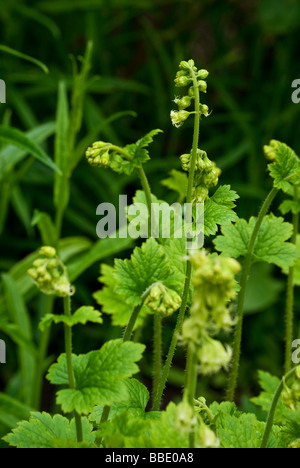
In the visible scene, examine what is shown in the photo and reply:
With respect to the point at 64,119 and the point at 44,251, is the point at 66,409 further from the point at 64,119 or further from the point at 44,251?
the point at 64,119

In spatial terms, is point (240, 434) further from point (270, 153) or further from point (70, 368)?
point (270, 153)

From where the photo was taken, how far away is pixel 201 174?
2.25 ft

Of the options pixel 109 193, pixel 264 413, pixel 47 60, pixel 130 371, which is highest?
pixel 47 60

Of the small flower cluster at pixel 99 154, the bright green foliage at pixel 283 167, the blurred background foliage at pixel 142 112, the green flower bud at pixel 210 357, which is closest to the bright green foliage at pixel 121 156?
the small flower cluster at pixel 99 154

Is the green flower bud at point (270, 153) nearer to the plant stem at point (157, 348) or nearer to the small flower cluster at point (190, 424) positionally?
the plant stem at point (157, 348)

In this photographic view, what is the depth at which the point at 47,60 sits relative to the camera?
216cm

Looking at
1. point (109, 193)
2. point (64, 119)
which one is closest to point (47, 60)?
point (109, 193)

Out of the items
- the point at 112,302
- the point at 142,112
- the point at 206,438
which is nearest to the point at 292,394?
the point at 206,438

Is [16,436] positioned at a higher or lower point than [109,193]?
lower

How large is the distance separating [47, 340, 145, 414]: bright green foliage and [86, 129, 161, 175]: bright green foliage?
0.64 feet

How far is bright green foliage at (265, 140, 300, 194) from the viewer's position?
2.35ft

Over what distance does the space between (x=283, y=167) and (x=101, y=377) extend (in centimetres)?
31

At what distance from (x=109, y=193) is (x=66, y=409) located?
1.39m
